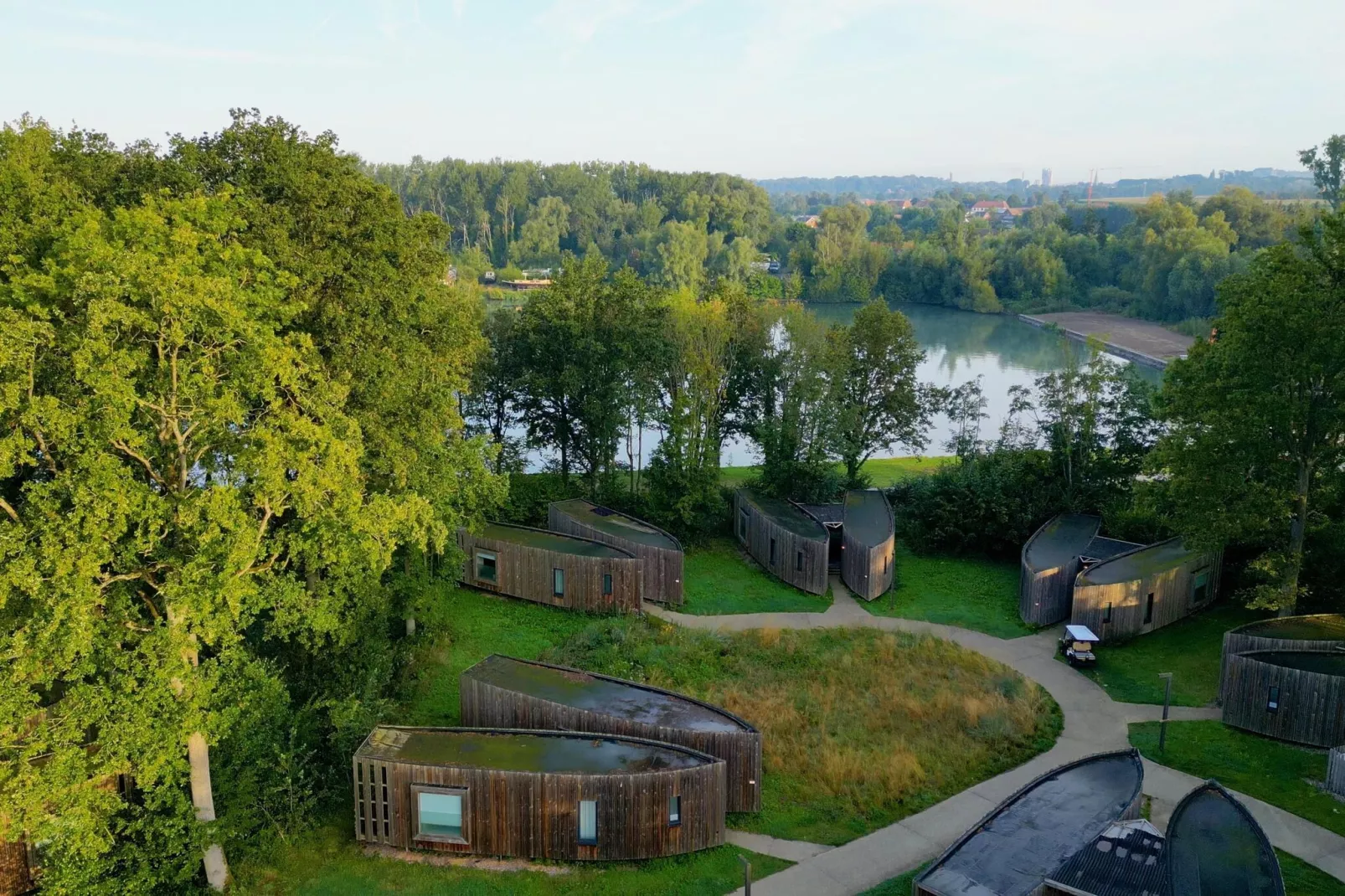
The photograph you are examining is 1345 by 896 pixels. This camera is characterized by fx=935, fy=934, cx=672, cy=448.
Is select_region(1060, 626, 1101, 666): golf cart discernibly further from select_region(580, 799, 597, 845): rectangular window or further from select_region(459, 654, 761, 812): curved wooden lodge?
select_region(580, 799, 597, 845): rectangular window

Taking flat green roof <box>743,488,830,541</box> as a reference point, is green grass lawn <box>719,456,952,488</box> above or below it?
below

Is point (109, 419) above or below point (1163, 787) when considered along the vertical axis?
above

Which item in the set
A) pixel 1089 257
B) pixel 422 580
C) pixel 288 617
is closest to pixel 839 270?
pixel 1089 257

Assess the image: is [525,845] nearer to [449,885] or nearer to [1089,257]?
[449,885]

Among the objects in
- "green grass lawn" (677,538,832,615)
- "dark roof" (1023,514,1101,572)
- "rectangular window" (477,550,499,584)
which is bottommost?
"green grass lawn" (677,538,832,615)

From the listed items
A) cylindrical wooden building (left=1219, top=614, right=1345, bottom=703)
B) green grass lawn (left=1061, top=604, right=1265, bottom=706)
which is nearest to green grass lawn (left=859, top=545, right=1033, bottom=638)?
green grass lawn (left=1061, top=604, right=1265, bottom=706)

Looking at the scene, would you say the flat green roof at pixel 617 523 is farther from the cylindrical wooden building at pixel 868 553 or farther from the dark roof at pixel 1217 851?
the dark roof at pixel 1217 851

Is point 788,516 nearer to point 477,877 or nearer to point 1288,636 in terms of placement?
point 1288,636

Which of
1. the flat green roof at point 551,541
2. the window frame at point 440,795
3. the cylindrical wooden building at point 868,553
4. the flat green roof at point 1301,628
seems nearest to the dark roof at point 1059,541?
the cylindrical wooden building at point 868,553
